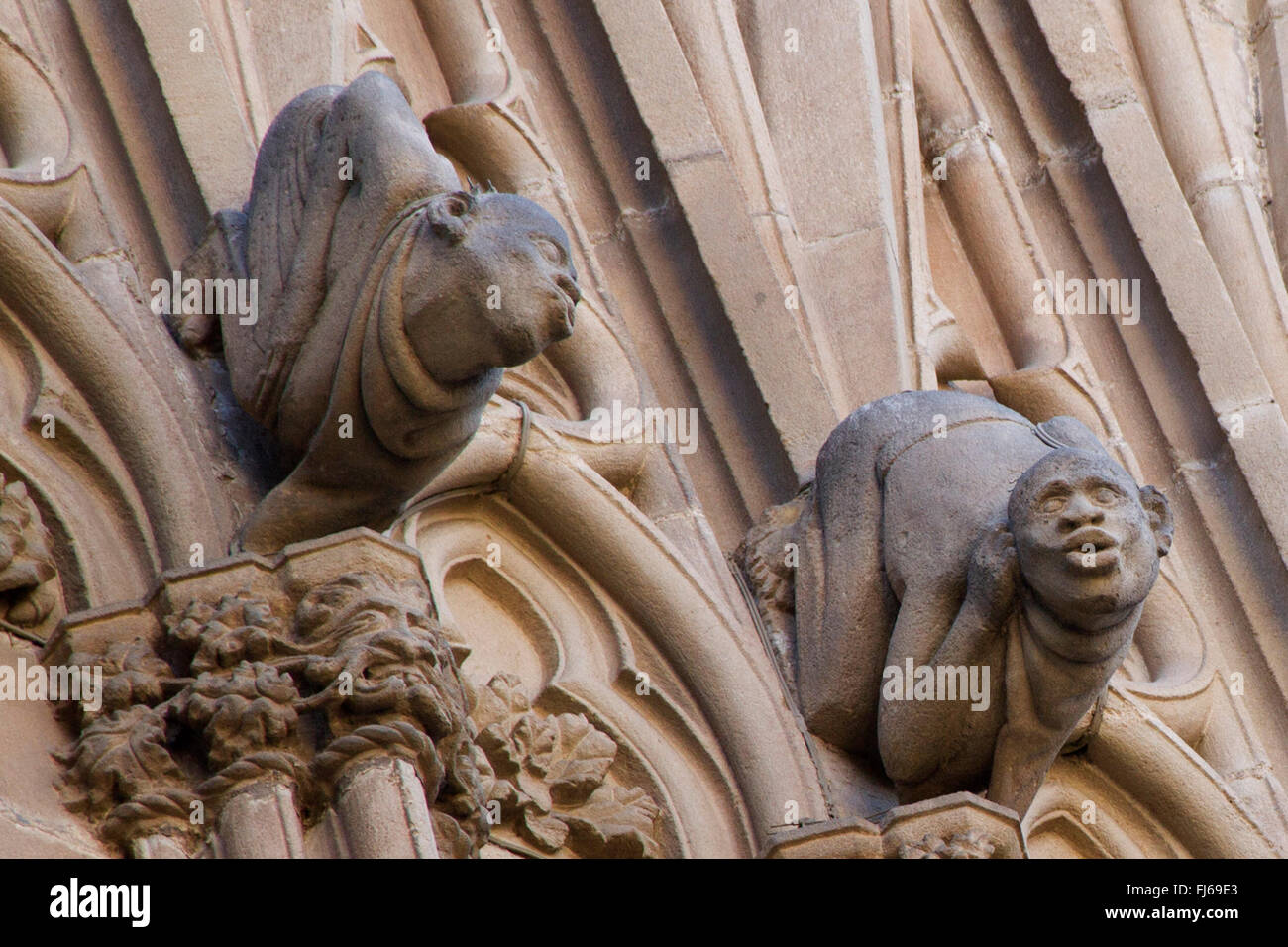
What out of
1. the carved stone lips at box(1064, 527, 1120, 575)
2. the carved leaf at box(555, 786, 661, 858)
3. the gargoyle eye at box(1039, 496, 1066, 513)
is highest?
the gargoyle eye at box(1039, 496, 1066, 513)

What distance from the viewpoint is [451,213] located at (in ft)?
14.3

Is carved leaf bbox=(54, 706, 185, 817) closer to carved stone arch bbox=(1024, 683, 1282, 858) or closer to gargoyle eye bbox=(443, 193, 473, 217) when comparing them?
gargoyle eye bbox=(443, 193, 473, 217)

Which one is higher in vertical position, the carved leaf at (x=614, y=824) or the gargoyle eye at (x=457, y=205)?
the gargoyle eye at (x=457, y=205)

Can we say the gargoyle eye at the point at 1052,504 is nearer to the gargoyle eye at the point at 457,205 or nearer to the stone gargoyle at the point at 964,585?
the stone gargoyle at the point at 964,585

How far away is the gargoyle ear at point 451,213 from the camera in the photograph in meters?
4.32

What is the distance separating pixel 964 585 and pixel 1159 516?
12.4 inches

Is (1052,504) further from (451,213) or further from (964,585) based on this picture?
(451,213)

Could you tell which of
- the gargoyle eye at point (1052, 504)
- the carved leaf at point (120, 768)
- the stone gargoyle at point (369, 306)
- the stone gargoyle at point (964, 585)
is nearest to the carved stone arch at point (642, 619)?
the stone gargoyle at point (964, 585)

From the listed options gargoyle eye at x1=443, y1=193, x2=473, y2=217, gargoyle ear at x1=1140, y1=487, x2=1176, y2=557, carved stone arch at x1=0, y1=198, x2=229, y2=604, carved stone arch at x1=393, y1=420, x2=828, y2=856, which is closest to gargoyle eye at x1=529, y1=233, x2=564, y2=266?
gargoyle eye at x1=443, y1=193, x2=473, y2=217

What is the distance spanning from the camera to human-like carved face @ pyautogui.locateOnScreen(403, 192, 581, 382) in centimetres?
425

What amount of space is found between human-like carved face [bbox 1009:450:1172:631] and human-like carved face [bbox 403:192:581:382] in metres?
0.85

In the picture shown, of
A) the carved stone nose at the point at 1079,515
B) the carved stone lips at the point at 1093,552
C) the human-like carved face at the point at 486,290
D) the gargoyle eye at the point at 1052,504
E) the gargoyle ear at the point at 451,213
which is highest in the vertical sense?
the gargoyle ear at the point at 451,213

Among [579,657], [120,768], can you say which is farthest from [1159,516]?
[120,768]
